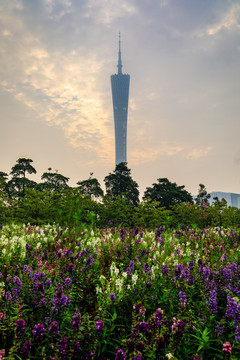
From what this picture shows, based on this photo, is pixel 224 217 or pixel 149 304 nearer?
pixel 149 304

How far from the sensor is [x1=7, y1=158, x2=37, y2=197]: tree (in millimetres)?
42219

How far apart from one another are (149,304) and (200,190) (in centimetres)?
6188

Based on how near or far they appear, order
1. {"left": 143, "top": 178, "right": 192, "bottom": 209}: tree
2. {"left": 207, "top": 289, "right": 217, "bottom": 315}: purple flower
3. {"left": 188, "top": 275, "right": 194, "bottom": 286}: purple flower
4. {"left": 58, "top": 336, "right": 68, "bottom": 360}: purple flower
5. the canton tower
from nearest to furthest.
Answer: {"left": 58, "top": 336, "right": 68, "bottom": 360}: purple flower, {"left": 207, "top": 289, "right": 217, "bottom": 315}: purple flower, {"left": 188, "top": 275, "right": 194, "bottom": 286}: purple flower, {"left": 143, "top": 178, "right": 192, "bottom": 209}: tree, the canton tower

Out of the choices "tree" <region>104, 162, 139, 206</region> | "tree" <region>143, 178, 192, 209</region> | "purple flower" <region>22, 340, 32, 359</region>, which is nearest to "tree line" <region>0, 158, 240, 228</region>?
"purple flower" <region>22, 340, 32, 359</region>

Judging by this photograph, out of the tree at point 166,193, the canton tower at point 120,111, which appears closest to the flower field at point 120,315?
the tree at point 166,193

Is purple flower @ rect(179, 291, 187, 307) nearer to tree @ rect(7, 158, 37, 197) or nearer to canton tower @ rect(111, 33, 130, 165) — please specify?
tree @ rect(7, 158, 37, 197)

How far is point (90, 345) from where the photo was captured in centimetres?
264

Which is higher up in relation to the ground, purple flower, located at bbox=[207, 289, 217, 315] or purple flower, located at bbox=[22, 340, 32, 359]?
purple flower, located at bbox=[207, 289, 217, 315]

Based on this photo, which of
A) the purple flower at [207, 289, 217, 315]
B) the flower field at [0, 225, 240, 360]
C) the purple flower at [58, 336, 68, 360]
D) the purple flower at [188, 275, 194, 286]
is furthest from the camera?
the purple flower at [188, 275, 194, 286]

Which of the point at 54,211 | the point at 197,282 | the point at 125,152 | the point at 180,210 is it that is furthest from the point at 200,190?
the point at 125,152

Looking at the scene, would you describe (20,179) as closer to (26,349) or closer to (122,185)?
(122,185)

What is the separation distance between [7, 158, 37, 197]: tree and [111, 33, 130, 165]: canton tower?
147836 millimetres

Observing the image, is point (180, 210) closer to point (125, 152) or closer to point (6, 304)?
point (6, 304)

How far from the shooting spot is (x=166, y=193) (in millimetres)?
37594
